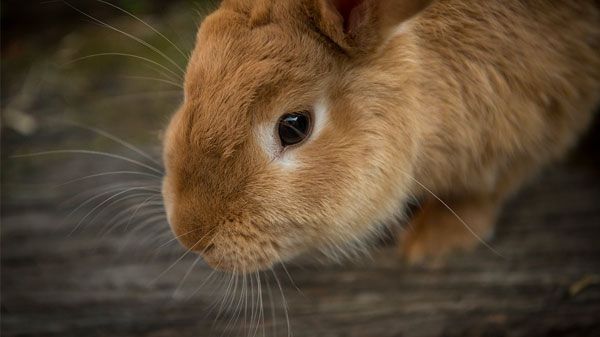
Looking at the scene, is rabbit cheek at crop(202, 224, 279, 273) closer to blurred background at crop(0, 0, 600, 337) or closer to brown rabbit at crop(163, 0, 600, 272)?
brown rabbit at crop(163, 0, 600, 272)

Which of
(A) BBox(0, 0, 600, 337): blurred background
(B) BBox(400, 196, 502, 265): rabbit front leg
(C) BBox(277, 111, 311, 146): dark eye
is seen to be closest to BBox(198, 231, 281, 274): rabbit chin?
→ (A) BBox(0, 0, 600, 337): blurred background

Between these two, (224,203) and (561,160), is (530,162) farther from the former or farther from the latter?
(224,203)

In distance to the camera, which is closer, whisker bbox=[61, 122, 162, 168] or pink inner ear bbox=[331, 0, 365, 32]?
pink inner ear bbox=[331, 0, 365, 32]

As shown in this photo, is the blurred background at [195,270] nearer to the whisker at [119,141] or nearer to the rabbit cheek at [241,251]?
the whisker at [119,141]

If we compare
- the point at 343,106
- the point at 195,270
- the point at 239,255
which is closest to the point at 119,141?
the point at 195,270

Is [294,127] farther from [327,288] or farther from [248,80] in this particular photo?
[327,288]

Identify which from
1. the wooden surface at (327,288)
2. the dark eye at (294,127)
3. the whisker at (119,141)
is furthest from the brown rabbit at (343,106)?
the whisker at (119,141)
